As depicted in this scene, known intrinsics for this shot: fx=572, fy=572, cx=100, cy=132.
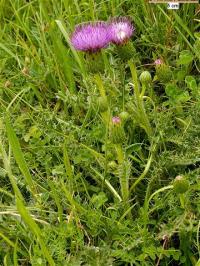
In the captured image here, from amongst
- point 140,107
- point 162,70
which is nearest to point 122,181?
point 140,107

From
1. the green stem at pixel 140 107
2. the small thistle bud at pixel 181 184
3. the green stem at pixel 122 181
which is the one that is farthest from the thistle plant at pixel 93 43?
the small thistle bud at pixel 181 184

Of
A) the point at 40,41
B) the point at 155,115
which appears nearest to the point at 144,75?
the point at 155,115

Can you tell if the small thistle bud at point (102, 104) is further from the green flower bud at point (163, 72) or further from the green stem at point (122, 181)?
the green flower bud at point (163, 72)

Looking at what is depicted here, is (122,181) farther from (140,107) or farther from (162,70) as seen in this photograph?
(162,70)

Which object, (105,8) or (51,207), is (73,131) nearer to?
(51,207)

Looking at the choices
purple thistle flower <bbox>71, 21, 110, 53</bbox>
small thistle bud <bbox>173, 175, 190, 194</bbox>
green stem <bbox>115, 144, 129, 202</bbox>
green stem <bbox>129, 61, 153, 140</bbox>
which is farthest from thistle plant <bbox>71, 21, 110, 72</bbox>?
small thistle bud <bbox>173, 175, 190, 194</bbox>
